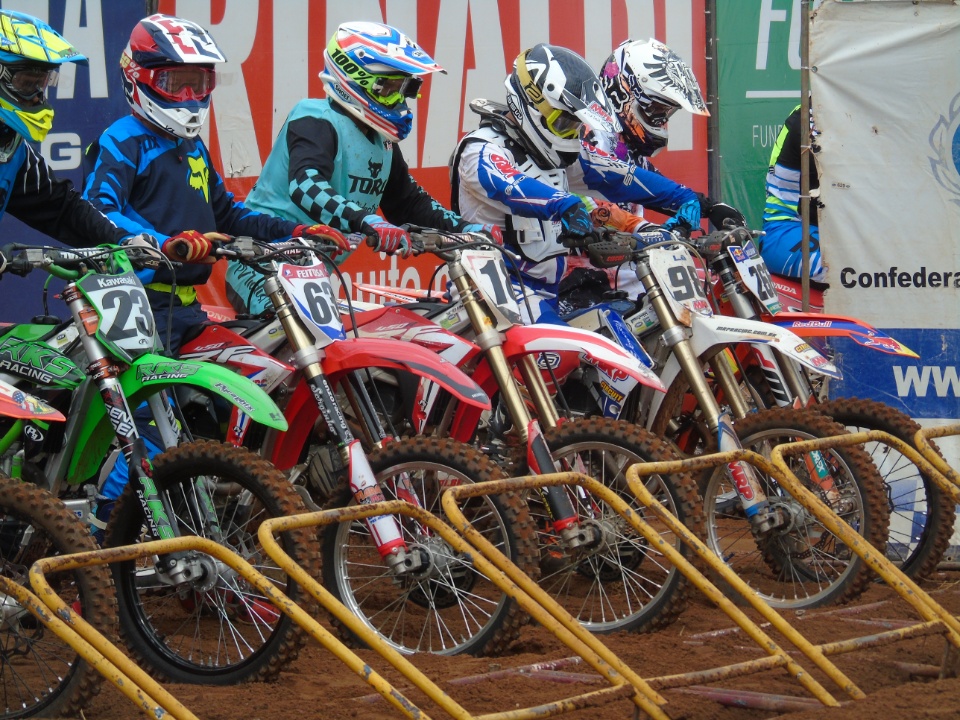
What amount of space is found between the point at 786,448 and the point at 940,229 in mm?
2812

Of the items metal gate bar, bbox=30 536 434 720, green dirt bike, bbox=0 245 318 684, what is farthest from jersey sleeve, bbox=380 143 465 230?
metal gate bar, bbox=30 536 434 720

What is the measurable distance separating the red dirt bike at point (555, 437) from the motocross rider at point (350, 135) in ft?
1.79

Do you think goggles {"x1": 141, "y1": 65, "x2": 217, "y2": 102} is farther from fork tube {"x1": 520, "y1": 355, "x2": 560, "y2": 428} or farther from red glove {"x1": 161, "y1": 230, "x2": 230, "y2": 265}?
fork tube {"x1": 520, "y1": 355, "x2": 560, "y2": 428}

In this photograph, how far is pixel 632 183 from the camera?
25.3 ft

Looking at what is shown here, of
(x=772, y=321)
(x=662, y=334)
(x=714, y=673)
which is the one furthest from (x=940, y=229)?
(x=714, y=673)

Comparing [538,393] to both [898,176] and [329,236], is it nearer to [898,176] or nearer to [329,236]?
[329,236]

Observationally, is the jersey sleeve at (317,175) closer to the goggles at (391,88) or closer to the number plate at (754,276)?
the goggles at (391,88)

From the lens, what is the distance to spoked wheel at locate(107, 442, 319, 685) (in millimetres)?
4457

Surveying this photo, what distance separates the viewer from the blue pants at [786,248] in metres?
8.05

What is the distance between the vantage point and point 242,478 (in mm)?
4520

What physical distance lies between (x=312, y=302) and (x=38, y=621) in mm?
1612

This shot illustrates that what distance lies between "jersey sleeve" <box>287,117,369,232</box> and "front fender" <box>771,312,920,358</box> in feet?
6.36

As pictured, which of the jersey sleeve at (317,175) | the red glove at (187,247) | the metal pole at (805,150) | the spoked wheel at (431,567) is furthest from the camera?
the metal pole at (805,150)

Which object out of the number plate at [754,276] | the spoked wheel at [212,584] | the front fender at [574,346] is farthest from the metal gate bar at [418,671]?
the number plate at [754,276]
